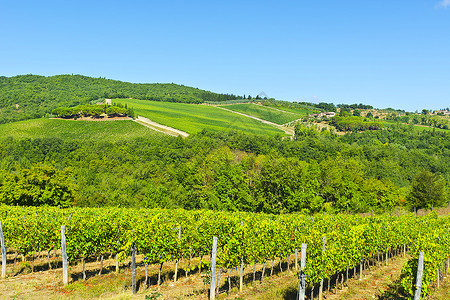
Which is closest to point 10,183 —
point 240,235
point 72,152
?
point 240,235

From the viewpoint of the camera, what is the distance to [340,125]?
551 ft

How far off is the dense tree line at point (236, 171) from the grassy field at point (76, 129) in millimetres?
11854

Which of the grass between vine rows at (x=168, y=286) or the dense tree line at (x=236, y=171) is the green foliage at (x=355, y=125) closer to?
the dense tree line at (x=236, y=171)

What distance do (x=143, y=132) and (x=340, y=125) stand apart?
11107cm

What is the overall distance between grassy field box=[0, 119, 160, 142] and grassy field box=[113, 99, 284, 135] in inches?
585

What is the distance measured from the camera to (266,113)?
565 ft

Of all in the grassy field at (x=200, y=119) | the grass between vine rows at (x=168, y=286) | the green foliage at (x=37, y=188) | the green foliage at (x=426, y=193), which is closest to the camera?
the grass between vine rows at (x=168, y=286)

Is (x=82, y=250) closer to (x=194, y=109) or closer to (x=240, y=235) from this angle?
(x=240, y=235)

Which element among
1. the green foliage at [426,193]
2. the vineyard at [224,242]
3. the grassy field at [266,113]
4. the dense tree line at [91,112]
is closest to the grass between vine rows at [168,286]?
the vineyard at [224,242]

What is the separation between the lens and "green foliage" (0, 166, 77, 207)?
Result: 3894cm

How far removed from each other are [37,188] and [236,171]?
28832 mm

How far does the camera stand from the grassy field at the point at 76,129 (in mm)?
109750

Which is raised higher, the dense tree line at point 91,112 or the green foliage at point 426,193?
the dense tree line at point 91,112

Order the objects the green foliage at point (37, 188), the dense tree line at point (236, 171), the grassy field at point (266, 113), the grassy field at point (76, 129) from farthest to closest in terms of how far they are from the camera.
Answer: the grassy field at point (266, 113) < the grassy field at point (76, 129) < the dense tree line at point (236, 171) < the green foliage at point (37, 188)
